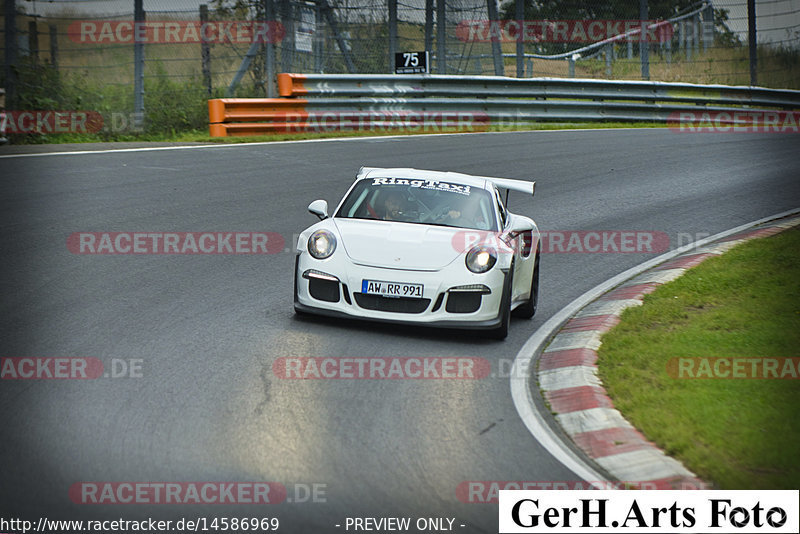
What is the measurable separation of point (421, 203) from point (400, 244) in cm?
85

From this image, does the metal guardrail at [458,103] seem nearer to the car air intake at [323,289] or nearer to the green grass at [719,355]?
the green grass at [719,355]

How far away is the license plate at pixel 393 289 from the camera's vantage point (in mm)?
7969

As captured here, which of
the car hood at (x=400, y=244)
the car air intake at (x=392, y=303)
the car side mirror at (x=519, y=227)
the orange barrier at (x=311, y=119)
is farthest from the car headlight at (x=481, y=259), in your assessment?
the orange barrier at (x=311, y=119)

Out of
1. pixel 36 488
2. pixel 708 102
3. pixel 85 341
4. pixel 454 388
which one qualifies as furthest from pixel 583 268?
pixel 708 102

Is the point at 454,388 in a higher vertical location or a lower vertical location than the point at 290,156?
lower

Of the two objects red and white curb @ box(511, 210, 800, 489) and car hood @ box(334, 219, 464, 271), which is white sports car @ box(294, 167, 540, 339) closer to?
car hood @ box(334, 219, 464, 271)

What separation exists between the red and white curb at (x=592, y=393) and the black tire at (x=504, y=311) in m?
0.24

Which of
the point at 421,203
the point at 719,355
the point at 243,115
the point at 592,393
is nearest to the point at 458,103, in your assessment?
the point at 243,115

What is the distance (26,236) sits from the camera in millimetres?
10695

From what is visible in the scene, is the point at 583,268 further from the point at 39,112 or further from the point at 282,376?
the point at 39,112

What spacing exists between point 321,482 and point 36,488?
4.35 feet

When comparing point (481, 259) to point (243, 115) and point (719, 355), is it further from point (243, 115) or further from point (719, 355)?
point (243, 115)

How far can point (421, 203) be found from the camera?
8977 millimetres

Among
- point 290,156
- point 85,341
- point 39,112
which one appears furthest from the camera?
point 39,112
